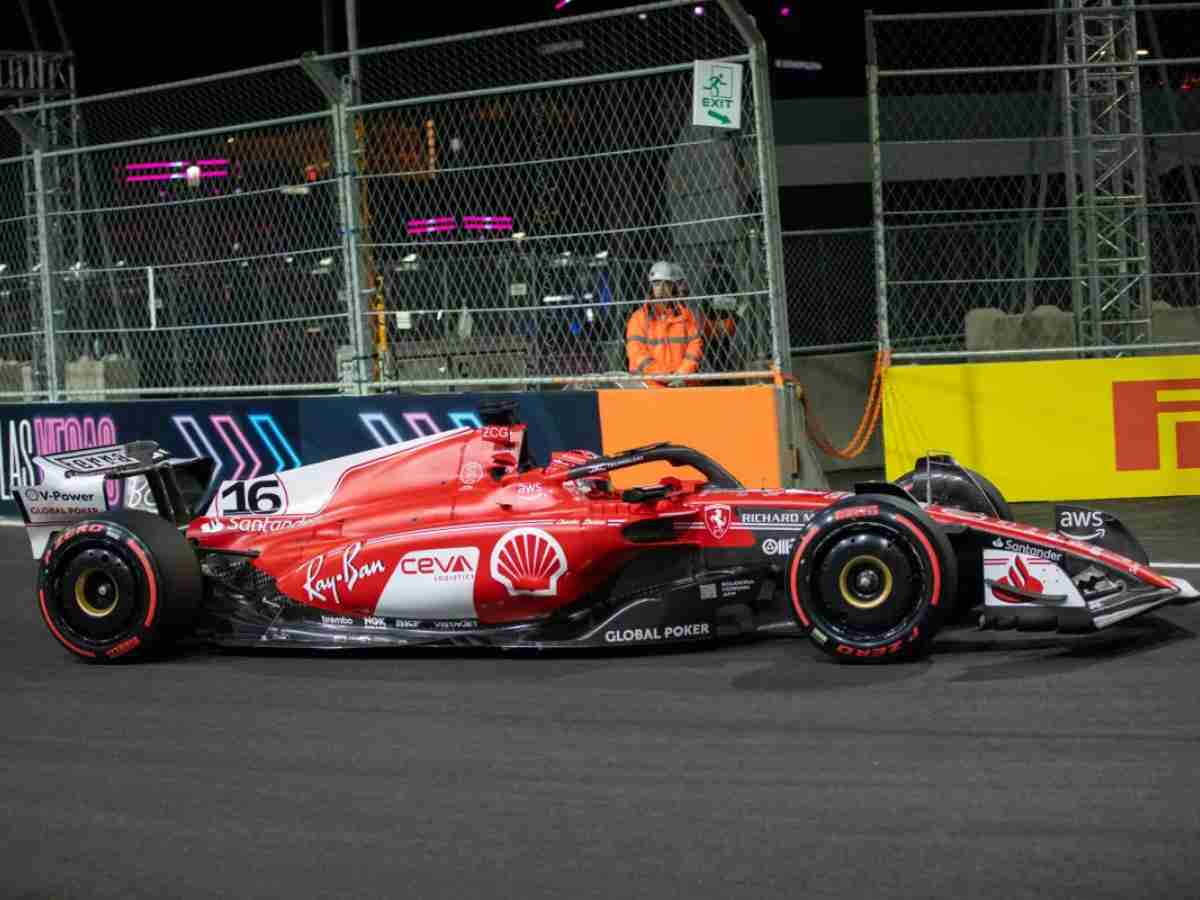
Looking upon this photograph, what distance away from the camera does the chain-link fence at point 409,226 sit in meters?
9.56

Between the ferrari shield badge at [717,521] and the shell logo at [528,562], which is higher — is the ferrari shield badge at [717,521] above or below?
above

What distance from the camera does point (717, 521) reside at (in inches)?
269

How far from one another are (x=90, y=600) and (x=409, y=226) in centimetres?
400

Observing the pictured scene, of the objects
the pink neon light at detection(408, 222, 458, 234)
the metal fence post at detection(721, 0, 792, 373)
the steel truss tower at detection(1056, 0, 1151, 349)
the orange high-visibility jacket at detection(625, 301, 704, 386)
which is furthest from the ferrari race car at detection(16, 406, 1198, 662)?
the steel truss tower at detection(1056, 0, 1151, 349)

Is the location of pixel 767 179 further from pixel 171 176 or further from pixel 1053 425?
pixel 171 176

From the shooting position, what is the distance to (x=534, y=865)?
4250 mm

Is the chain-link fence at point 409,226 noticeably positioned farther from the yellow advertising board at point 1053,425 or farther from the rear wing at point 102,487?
the rear wing at point 102,487

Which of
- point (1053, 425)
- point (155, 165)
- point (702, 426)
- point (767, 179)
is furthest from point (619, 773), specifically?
point (155, 165)

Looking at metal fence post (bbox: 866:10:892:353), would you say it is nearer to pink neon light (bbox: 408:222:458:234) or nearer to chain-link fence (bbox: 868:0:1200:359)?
chain-link fence (bbox: 868:0:1200:359)

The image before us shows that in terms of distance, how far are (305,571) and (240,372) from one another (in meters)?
4.47

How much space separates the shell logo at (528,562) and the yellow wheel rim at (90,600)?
5.61 feet

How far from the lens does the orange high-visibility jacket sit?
9.73 metres

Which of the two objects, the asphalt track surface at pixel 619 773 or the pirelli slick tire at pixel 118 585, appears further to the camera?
the pirelli slick tire at pixel 118 585

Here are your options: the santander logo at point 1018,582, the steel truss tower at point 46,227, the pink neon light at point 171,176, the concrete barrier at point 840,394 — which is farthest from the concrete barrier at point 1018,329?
the santander logo at point 1018,582
